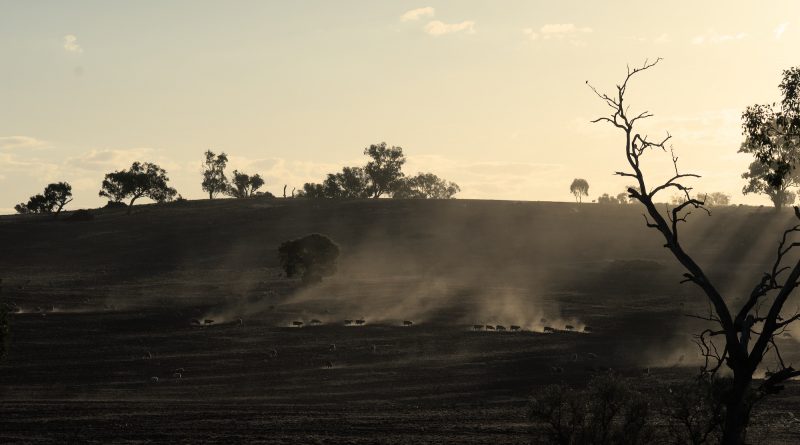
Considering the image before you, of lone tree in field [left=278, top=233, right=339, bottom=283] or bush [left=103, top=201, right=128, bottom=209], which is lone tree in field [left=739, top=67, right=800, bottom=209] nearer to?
lone tree in field [left=278, top=233, right=339, bottom=283]

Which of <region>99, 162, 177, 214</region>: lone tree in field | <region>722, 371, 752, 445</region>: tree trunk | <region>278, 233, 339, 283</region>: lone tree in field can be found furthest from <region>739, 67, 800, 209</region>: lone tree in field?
<region>99, 162, 177, 214</region>: lone tree in field

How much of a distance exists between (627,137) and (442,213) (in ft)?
446

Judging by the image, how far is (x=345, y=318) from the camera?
244 ft

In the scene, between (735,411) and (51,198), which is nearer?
(735,411)

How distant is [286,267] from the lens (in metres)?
96.6

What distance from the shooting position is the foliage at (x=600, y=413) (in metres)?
24.2

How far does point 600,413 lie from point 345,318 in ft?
167

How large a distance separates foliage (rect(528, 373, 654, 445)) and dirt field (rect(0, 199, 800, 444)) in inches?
168

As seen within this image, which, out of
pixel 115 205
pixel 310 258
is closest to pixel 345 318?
pixel 310 258

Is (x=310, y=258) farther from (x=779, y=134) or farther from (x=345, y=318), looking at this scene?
(x=779, y=134)

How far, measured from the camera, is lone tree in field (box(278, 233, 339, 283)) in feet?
314

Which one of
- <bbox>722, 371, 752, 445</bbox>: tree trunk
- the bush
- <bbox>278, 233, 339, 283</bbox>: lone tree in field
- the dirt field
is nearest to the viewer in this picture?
<bbox>722, 371, 752, 445</bbox>: tree trunk

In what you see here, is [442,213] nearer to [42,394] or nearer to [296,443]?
[42,394]

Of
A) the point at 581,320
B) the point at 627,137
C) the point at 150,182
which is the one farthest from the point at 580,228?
the point at 627,137
